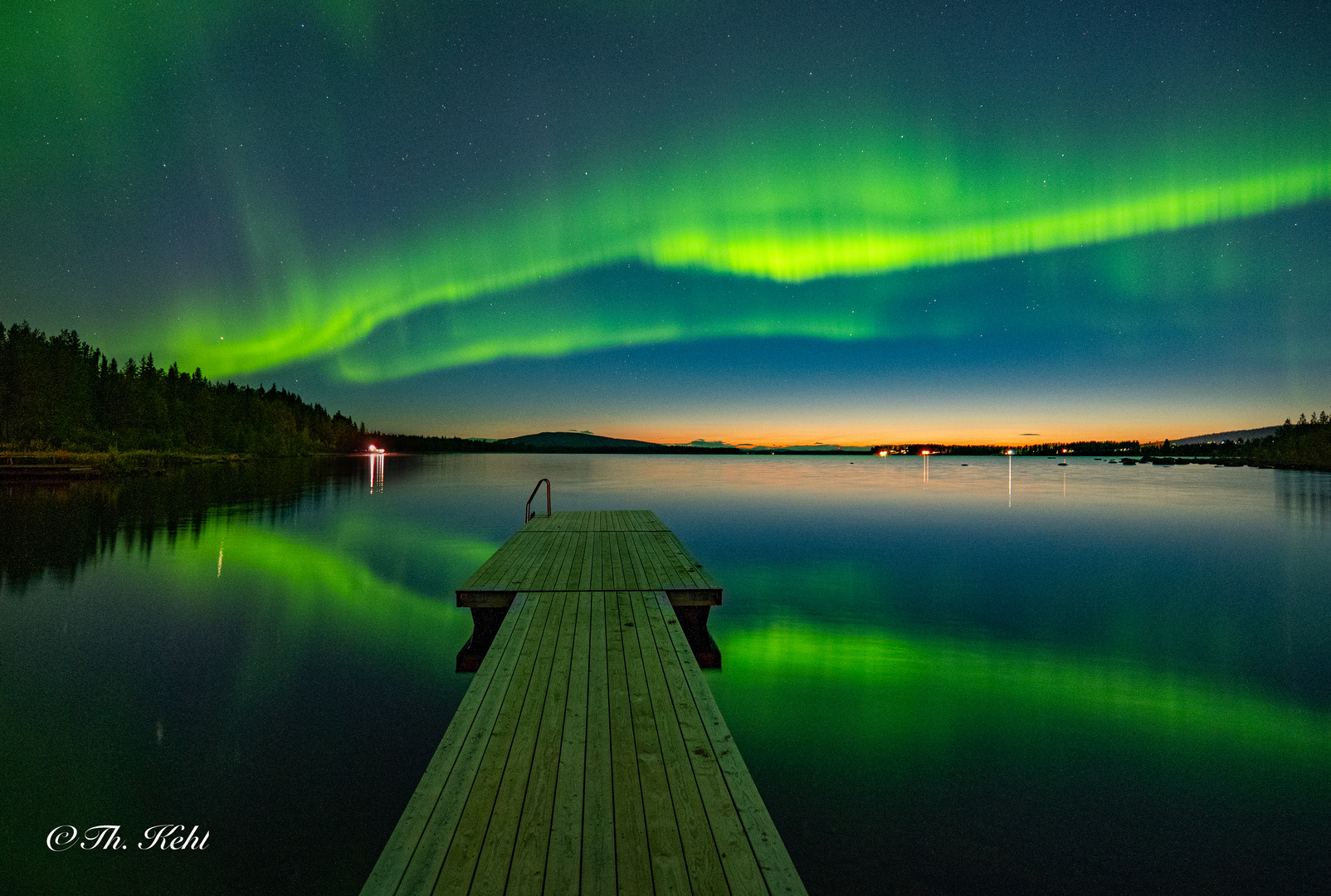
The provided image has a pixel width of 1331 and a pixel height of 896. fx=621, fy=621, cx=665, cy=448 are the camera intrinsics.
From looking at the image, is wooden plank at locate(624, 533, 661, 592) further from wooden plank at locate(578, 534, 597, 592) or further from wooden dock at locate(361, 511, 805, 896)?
wooden dock at locate(361, 511, 805, 896)

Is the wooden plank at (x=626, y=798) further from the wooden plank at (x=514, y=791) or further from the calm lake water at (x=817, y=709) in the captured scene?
the calm lake water at (x=817, y=709)

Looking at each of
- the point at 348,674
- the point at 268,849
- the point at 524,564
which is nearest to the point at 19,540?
the point at 348,674

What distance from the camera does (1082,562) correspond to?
2252 cm

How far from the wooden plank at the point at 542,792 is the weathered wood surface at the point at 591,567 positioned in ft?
11.9

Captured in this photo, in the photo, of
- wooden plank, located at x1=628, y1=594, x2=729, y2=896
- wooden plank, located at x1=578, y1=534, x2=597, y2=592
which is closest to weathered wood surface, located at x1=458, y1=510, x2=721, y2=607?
wooden plank, located at x1=578, y1=534, x2=597, y2=592

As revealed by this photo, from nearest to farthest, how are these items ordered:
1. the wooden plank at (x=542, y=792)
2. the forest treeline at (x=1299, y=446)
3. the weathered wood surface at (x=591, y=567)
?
the wooden plank at (x=542, y=792)
the weathered wood surface at (x=591, y=567)
the forest treeline at (x=1299, y=446)

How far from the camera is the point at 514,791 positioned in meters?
4.12

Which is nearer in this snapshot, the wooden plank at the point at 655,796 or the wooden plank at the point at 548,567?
the wooden plank at the point at 655,796

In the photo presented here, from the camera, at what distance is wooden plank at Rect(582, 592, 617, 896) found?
11.0ft

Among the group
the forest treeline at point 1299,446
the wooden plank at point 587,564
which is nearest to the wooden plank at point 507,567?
the wooden plank at point 587,564

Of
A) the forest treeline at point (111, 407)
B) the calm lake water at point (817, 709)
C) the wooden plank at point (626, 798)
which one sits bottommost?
the calm lake water at point (817, 709)

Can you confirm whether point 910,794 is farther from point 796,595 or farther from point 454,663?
point 796,595

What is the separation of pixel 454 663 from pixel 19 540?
2193 centimetres

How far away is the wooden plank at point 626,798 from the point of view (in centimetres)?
336
